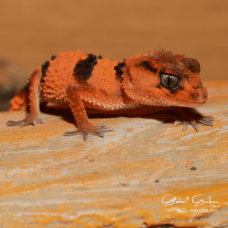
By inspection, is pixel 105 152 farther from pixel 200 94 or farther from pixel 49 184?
pixel 200 94

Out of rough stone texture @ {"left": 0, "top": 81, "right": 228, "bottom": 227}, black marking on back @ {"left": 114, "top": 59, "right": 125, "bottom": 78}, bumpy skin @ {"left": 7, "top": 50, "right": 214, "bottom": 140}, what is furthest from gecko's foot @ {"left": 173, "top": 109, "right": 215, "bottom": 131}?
black marking on back @ {"left": 114, "top": 59, "right": 125, "bottom": 78}

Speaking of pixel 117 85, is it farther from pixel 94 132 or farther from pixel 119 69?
pixel 94 132

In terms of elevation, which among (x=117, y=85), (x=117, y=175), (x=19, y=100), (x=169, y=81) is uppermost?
(x=169, y=81)

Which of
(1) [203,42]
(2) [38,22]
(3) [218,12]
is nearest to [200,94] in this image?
(1) [203,42]

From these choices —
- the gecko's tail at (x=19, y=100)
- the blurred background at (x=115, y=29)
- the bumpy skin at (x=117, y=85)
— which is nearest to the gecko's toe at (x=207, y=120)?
the bumpy skin at (x=117, y=85)

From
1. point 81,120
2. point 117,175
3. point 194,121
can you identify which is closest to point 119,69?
point 81,120

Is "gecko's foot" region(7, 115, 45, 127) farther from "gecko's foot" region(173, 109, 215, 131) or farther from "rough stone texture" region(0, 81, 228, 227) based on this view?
"gecko's foot" region(173, 109, 215, 131)
